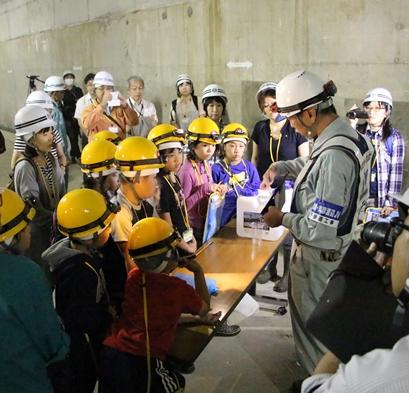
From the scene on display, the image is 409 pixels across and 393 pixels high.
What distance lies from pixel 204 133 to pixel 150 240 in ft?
6.06

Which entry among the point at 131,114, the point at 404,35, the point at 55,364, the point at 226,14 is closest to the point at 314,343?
the point at 55,364

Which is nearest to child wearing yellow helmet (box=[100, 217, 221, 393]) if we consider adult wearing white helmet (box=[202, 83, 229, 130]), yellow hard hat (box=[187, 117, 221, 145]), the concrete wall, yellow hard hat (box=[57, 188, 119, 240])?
yellow hard hat (box=[57, 188, 119, 240])

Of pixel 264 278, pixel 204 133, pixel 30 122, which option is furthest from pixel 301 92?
pixel 264 278

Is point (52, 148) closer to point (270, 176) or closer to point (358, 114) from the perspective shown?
point (270, 176)

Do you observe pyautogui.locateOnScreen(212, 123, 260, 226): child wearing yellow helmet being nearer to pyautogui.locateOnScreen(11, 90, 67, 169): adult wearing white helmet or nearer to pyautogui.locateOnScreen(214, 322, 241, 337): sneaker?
pyautogui.locateOnScreen(214, 322, 241, 337): sneaker

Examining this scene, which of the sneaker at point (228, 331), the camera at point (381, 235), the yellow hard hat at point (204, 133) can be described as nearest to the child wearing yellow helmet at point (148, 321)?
the camera at point (381, 235)

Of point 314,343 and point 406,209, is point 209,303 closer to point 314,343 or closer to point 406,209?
point 314,343

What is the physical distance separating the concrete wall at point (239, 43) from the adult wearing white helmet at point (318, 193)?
2455 mm

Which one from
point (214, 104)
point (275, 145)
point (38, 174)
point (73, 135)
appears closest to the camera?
point (38, 174)

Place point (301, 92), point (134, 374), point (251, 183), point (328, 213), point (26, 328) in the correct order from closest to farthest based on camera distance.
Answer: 1. point (26, 328)
2. point (134, 374)
3. point (328, 213)
4. point (301, 92)
5. point (251, 183)

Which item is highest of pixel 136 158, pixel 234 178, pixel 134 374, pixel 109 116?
pixel 109 116

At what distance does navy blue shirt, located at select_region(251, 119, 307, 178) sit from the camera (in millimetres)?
4305

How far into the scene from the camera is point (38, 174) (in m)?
3.45

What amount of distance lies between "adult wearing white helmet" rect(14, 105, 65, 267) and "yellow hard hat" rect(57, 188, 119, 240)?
1.18 metres
